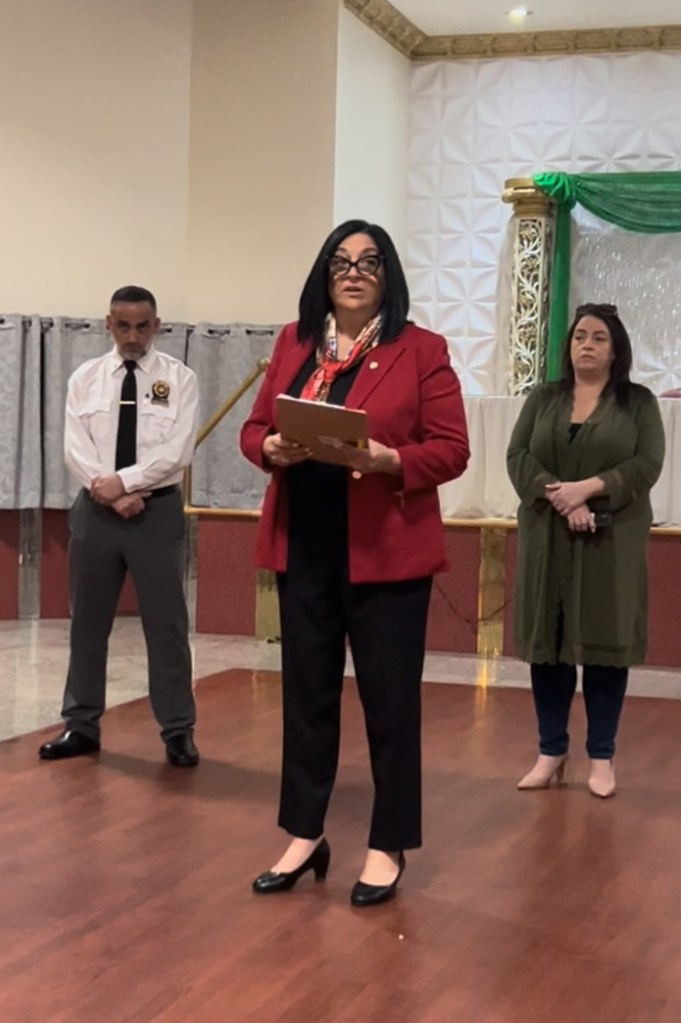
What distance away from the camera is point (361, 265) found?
10.1 ft

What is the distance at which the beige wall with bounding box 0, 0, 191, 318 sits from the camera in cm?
792

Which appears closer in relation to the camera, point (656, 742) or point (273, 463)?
point (273, 463)

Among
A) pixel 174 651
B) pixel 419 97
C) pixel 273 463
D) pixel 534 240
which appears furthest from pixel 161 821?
pixel 419 97

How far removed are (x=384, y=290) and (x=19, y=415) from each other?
16.5 feet

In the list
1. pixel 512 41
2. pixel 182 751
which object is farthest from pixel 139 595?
pixel 512 41

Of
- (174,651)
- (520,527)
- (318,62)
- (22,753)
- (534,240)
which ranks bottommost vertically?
(22,753)

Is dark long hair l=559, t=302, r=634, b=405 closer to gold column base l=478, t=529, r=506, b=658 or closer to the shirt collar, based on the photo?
the shirt collar

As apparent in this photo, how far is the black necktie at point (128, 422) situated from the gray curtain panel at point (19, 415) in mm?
3432

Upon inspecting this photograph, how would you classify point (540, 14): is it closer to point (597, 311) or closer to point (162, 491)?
point (597, 311)

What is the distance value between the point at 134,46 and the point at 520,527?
16.1 feet

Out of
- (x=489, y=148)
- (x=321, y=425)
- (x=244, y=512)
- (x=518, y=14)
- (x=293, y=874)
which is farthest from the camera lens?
(x=489, y=148)

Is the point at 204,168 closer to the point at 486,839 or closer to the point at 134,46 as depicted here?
the point at 134,46

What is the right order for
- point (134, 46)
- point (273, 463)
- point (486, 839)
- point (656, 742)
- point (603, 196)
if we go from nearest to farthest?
point (273, 463)
point (486, 839)
point (656, 742)
point (134, 46)
point (603, 196)

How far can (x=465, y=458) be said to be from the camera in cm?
Answer: 312
